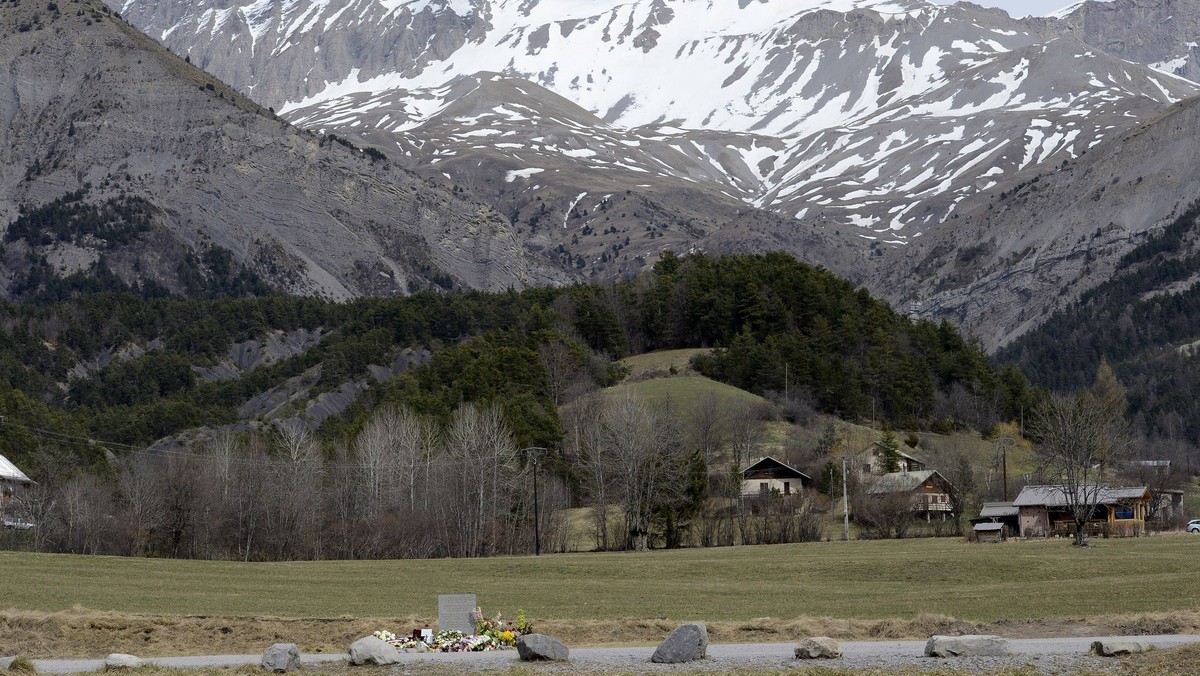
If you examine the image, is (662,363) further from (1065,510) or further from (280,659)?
(280,659)

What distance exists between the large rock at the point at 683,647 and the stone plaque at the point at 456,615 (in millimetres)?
5528

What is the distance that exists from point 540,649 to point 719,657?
393 centimetres

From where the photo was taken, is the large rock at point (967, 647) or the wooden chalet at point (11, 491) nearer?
the large rock at point (967, 647)

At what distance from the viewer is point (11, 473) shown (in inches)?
4281

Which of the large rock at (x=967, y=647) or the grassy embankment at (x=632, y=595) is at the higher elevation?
the grassy embankment at (x=632, y=595)

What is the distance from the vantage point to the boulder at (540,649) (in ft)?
97.8

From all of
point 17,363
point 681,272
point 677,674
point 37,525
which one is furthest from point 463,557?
point 17,363

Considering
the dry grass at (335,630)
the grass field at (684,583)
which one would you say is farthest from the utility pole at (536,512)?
the dry grass at (335,630)

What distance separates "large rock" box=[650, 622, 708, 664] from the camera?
95.8ft

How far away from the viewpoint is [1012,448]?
138 meters

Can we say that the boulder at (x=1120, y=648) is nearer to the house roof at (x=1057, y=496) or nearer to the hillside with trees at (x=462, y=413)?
the hillside with trees at (x=462, y=413)

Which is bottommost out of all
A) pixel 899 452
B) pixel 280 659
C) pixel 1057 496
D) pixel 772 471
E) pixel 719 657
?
pixel 719 657

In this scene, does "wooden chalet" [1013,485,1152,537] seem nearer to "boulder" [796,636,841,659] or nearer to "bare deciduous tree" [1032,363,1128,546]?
"bare deciduous tree" [1032,363,1128,546]

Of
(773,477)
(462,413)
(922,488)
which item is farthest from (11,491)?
(922,488)
